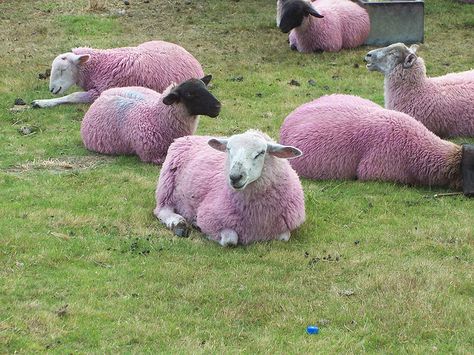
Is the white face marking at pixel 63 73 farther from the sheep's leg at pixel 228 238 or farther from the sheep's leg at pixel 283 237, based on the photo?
the sheep's leg at pixel 283 237

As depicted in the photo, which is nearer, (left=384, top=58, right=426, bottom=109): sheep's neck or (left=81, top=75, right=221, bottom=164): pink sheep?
(left=81, top=75, right=221, bottom=164): pink sheep

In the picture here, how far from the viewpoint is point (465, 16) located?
18.2 metres

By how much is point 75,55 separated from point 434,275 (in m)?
7.50

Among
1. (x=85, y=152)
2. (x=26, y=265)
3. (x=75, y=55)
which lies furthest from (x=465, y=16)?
(x=26, y=265)

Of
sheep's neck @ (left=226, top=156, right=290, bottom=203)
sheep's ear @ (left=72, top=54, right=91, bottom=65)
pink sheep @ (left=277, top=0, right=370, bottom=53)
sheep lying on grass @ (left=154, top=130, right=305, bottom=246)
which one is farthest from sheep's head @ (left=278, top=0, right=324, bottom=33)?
A: sheep's neck @ (left=226, top=156, right=290, bottom=203)

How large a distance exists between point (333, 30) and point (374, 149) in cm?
676

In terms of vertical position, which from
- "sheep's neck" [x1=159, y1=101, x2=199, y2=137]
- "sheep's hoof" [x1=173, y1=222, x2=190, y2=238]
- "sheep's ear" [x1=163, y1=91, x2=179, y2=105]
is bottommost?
"sheep's hoof" [x1=173, y1=222, x2=190, y2=238]

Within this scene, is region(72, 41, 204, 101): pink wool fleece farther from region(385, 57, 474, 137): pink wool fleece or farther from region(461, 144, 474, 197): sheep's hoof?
Result: region(461, 144, 474, 197): sheep's hoof

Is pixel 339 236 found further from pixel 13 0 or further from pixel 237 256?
pixel 13 0

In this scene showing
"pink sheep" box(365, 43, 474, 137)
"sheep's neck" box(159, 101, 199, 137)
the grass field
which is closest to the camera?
the grass field

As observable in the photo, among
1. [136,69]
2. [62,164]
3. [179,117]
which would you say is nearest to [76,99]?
[136,69]

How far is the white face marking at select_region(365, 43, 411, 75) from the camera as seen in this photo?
11.5m

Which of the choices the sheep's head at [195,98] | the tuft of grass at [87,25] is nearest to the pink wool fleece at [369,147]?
the sheep's head at [195,98]

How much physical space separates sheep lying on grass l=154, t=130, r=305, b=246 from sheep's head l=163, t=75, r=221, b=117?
206 centimetres
